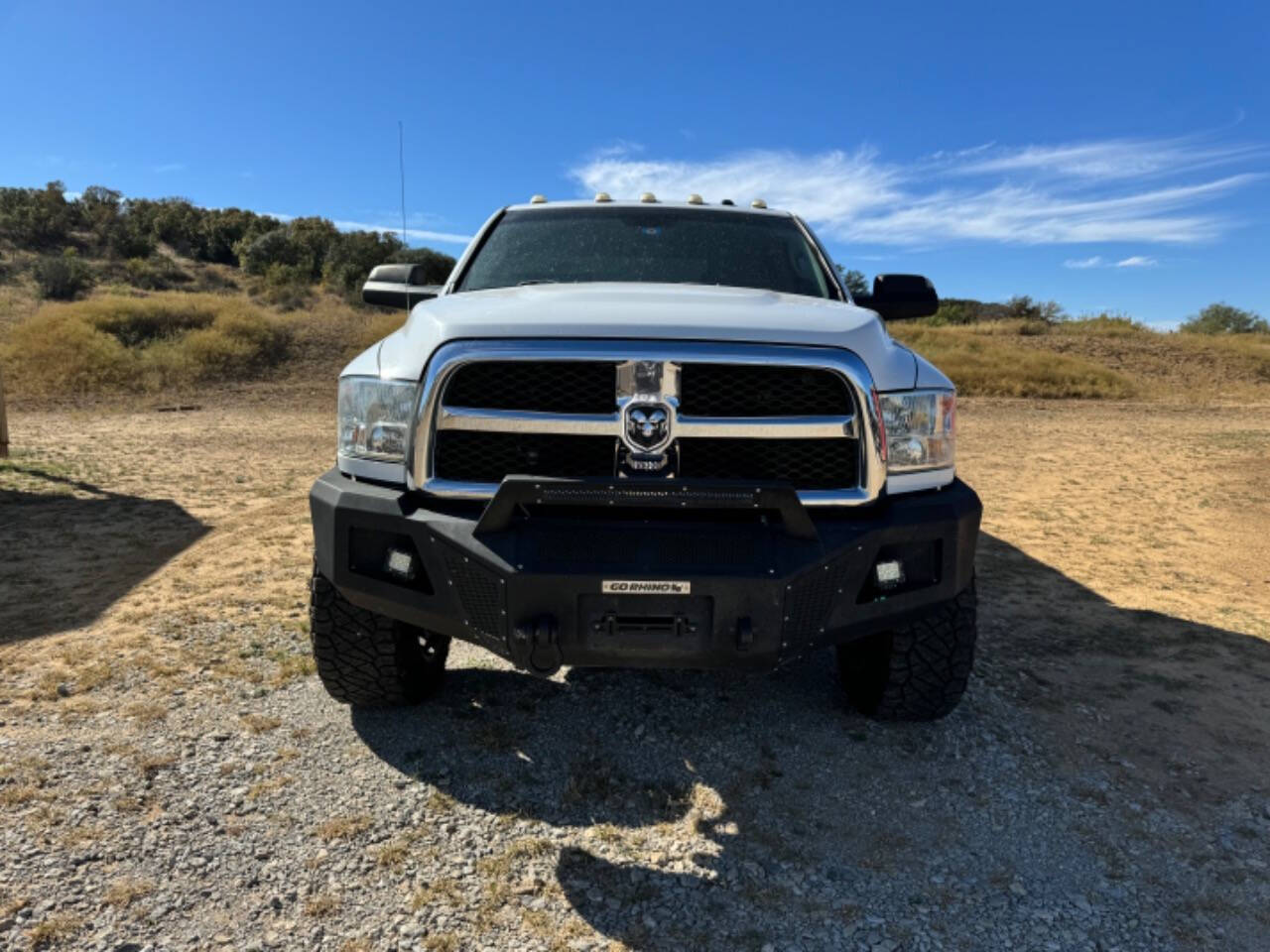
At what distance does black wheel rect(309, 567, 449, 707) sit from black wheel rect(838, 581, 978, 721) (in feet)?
5.35

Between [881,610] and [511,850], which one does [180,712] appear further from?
[881,610]

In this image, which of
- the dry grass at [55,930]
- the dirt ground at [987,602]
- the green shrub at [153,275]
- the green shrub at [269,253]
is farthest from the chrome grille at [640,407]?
the green shrub at [269,253]

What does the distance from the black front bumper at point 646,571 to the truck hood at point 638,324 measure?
44 centimetres

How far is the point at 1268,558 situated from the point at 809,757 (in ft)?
15.5

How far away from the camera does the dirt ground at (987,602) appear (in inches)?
127

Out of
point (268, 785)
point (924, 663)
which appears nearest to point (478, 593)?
point (268, 785)

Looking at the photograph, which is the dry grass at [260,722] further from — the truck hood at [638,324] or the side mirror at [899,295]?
the side mirror at [899,295]

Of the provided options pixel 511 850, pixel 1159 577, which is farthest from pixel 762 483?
pixel 1159 577

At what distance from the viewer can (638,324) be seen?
2490 millimetres

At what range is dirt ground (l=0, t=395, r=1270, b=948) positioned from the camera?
127 inches

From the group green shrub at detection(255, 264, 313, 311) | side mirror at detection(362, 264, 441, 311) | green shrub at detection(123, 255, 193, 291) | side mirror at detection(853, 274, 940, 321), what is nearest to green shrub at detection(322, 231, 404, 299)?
green shrub at detection(255, 264, 313, 311)

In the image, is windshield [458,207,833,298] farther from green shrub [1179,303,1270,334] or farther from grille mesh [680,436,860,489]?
green shrub [1179,303,1270,334]

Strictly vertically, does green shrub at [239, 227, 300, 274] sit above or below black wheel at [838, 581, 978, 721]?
above

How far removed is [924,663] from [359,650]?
6.40 ft
